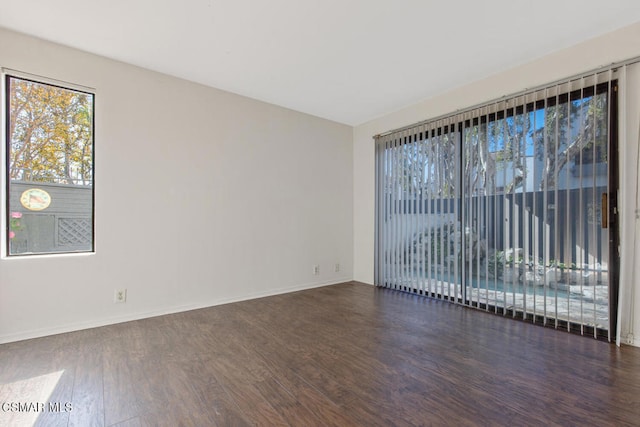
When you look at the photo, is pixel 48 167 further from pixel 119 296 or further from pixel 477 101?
pixel 477 101

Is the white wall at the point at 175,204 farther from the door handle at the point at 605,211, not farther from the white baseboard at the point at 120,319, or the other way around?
the door handle at the point at 605,211

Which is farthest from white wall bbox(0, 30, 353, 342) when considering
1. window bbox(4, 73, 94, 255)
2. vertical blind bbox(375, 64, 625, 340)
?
vertical blind bbox(375, 64, 625, 340)

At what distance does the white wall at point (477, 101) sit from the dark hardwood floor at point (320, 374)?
3.50 feet

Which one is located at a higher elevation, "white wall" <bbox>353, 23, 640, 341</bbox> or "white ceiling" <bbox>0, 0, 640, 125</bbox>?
"white ceiling" <bbox>0, 0, 640, 125</bbox>

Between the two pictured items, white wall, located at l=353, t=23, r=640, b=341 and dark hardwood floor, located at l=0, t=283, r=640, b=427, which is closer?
dark hardwood floor, located at l=0, t=283, r=640, b=427

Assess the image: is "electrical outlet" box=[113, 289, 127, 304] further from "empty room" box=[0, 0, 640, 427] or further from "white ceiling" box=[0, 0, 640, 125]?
"white ceiling" box=[0, 0, 640, 125]

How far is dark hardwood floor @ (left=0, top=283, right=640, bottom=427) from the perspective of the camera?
5.37 ft

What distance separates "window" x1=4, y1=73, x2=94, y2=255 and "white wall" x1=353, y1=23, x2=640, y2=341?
3590mm

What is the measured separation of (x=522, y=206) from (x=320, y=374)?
257cm

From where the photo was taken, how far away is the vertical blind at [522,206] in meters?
2.62

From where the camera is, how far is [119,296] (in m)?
3.05

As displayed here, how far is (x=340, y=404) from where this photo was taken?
1.73 meters

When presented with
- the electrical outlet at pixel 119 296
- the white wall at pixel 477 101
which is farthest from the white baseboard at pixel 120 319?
the white wall at pixel 477 101

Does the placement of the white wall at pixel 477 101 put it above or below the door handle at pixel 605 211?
above
